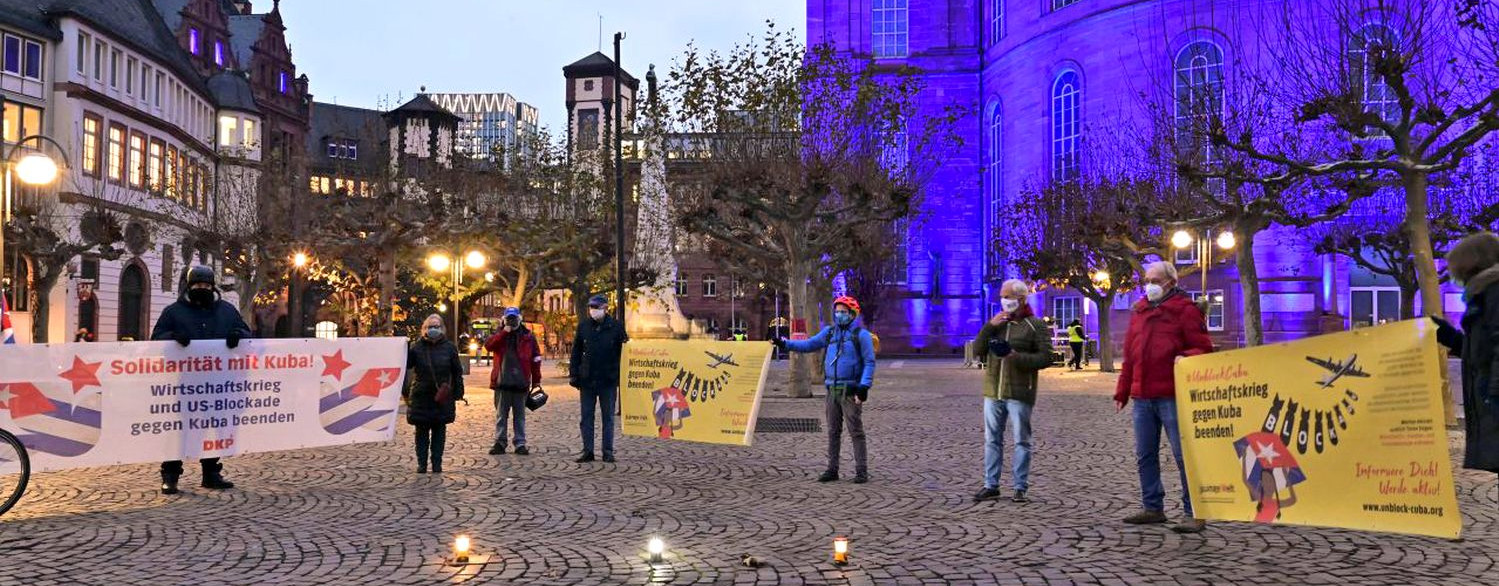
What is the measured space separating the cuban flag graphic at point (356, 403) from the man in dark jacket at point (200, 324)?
1.09 meters

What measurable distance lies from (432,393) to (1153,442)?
7.16 meters

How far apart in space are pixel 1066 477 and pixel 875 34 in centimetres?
6355

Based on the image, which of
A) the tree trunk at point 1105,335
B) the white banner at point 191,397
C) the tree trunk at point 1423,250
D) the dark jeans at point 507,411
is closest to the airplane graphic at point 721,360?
the dark jeans at point 507,411

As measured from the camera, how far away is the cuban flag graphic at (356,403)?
474 inches

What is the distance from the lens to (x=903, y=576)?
23.5 feet

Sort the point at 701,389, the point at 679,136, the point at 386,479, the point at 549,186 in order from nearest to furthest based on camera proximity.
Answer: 1. the point at 386,479
2. the point at 701,389
3. the point at 679,136
4. the point at 549,186

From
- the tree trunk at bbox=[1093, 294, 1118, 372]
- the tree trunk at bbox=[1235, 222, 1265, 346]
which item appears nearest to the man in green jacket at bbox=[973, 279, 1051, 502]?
the tree trunk at bbox=[1235, 222, 1265, 346]

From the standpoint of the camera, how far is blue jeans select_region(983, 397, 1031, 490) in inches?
396

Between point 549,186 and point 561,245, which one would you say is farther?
point 549,186

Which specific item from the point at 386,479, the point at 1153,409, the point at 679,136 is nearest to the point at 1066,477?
the point at 1153,409

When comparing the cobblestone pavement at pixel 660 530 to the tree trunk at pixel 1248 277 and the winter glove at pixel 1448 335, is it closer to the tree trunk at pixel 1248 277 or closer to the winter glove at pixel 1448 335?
the winter glove at pixel 1448 335

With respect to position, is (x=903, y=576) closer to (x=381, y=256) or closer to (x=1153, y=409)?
(x=1153, y=409)

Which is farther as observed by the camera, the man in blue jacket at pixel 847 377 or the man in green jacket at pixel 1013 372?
the man in blue jacket at pixel 847 377

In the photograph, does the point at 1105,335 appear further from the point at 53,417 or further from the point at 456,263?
the point at 53,417
